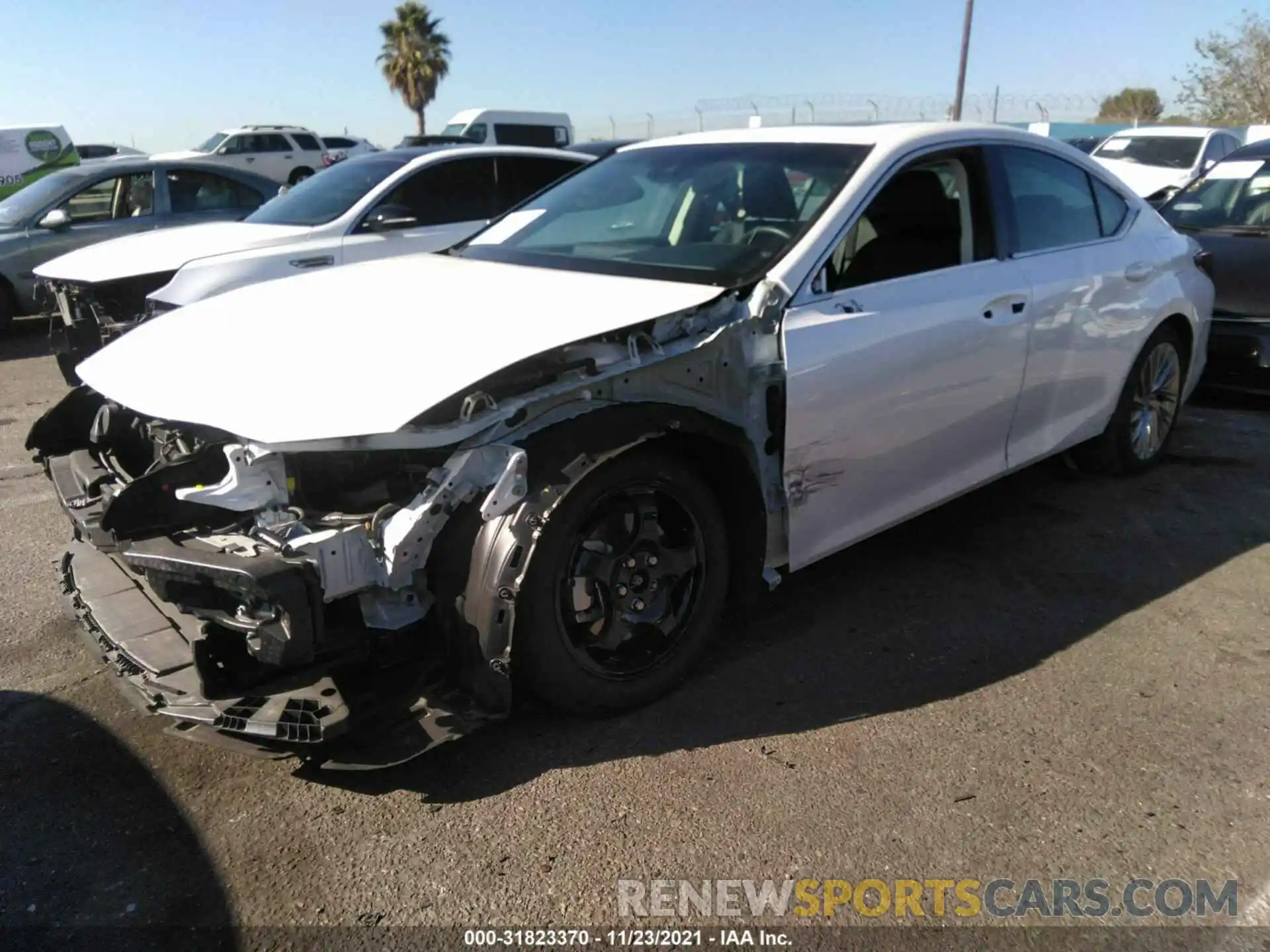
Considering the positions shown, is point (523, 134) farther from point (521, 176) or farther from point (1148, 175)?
point (521, 176)

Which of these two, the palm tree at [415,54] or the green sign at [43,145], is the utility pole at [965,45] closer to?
the green sign at [43,145]

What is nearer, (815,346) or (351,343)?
(351,343)

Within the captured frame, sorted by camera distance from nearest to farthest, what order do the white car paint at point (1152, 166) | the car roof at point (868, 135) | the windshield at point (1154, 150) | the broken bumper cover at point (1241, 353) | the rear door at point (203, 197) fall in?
the car roof at point (868, 135)
the broken bumper cover at point (1241, 353)
the rear door at point (203, 197)
the white car paint at point (1152, 166)
the windshield at point (1154, 150)

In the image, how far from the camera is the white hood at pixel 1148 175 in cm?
1576

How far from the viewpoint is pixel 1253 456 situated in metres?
5.75

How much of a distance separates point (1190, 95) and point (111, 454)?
36202 millimetres

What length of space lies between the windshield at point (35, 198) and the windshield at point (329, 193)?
328cm

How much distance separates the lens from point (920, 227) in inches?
153

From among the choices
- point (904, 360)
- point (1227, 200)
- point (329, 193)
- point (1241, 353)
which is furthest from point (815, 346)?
point (1227, 200)

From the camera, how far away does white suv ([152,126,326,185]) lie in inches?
982

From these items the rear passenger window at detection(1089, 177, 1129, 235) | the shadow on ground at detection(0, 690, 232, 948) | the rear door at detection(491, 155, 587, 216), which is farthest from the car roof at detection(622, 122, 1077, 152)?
the rear door at detection(491, 155, 587, 216)

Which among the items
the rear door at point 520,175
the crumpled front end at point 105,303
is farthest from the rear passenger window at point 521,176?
the crumpled front end at point 105,303

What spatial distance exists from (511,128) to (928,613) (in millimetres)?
25046

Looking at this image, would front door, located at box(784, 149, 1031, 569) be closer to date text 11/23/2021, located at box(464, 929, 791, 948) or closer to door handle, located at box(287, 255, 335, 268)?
date text 11/23/2021, located at box(464, 929, 791, 948)
